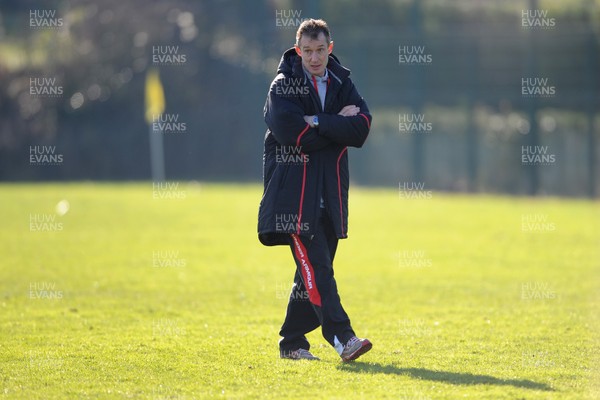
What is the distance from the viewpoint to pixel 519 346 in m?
8.12

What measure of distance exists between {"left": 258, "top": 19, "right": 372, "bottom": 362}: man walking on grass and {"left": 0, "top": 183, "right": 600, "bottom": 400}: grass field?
1.73 feet

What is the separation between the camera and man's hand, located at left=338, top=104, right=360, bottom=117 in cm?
734

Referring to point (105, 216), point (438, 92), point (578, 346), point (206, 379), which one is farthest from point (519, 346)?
point (438, 92)

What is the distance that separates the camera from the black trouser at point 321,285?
725cm

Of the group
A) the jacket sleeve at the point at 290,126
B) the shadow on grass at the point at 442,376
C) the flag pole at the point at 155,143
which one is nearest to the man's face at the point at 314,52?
the jacket sleeve at the point at 290,126

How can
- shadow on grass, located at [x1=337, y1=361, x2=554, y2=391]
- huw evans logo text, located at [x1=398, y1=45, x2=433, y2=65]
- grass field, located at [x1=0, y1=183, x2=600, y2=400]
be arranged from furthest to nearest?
huw evans logo text, located at [x1=398, y1=45, x2=433, y2=65]
grass field, located at [x1=0, y1=183, x2=600, y2=400]
shadow on grass, located at [x1=337, y1=361, x2=554, y2=391]

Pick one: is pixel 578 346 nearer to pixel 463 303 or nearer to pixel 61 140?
pixel 463 303

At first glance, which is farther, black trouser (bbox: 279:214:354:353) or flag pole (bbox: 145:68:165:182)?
flag pole (bbox: 145:68:165:182)

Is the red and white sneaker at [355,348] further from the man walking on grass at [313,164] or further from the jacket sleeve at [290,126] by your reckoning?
the jacket sleeve at [290,126]

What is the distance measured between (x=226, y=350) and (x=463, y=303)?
12.1ft

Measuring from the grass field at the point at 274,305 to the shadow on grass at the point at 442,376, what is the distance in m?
0.01

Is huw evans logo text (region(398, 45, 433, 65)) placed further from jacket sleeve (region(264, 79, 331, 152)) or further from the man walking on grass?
jacket sleeve (region(264, 79, 331, 152))

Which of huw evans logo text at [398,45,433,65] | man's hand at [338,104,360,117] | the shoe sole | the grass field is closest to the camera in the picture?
the grass field

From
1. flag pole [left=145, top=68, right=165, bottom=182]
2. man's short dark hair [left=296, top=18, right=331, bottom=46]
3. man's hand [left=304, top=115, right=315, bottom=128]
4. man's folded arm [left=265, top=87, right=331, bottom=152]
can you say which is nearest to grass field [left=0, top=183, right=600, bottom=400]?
man's folded arm [left=265, top=87, right=331, bottom=152]
